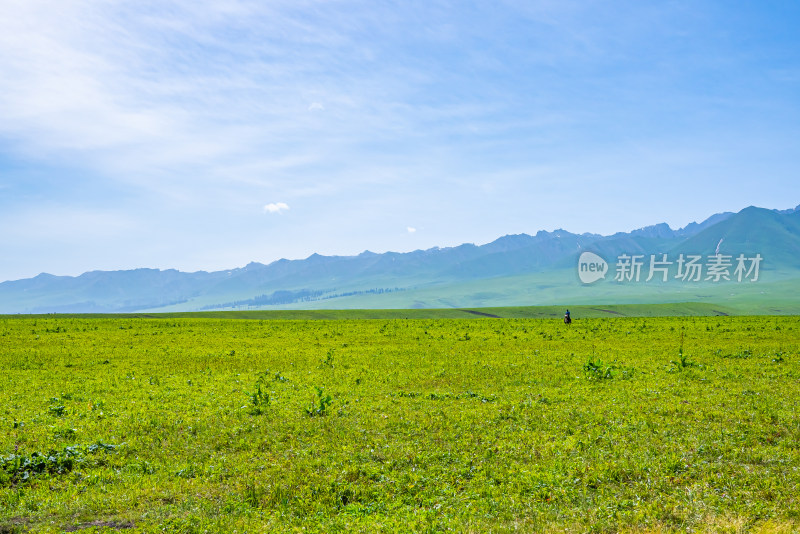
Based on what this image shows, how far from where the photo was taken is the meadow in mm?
12836

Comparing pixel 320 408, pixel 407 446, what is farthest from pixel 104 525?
pixel 320 408

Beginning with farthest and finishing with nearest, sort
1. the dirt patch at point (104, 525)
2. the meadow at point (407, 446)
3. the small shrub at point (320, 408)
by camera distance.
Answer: the small shrub at point (320, 408), the meadow at point (407, 446), the dirt patch at point (104, 525)

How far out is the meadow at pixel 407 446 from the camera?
12836 millimetres

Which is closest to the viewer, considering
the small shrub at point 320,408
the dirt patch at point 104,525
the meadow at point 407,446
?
the dirt patch at point 104,525

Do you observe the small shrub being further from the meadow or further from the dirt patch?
the dirt patch

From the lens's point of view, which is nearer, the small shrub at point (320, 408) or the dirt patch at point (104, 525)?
the dirt patch at point (104, 525)

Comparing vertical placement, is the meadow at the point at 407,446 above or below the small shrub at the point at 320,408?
below

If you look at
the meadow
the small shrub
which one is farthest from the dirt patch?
the small shrub

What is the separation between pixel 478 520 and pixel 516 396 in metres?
13.0

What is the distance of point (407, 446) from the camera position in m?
17.6

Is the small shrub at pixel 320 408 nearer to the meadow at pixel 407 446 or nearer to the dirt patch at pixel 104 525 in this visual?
the meadow at pixel 407 446

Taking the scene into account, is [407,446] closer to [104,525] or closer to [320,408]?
[320,408]

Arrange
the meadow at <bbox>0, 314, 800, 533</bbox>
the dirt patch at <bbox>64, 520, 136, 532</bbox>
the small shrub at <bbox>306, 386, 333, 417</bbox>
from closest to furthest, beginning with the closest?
the dirt patch at <bbox>64, 520, 136, 532</bbox>, the meadow at <bbox>0, 314, 800, 533</bbox>, the small shrub at <bbox>306, 386, 333, 417</bbox>

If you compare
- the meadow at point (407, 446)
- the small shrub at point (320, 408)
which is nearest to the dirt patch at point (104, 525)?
the meadow at point (407, 446)
